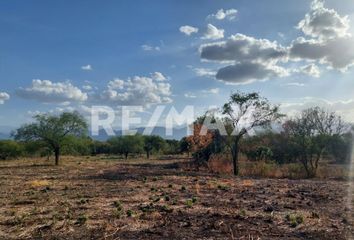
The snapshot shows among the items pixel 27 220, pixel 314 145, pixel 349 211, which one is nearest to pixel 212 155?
pixel 314 145

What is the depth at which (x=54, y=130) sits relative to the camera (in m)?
36.7

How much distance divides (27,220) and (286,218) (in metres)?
6.04

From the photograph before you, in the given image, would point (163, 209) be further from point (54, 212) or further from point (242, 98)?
point (242, 98)

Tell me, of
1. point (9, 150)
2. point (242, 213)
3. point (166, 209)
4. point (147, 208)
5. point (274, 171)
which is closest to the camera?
point (242, 213)

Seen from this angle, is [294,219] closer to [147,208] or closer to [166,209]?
[166,209]

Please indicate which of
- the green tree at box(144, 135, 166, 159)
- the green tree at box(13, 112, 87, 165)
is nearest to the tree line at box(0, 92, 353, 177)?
the green tree at box(13, 112, 87, 165)

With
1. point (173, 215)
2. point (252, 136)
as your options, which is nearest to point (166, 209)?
point (173, 215)

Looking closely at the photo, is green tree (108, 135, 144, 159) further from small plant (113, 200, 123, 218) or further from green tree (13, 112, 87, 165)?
small plant (113, 200, 123, 218)

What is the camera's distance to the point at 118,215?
9094 mm

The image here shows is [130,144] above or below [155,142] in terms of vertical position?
below

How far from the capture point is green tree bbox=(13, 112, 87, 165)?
36500 millimetres

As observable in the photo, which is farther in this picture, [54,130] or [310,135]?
[54,130]

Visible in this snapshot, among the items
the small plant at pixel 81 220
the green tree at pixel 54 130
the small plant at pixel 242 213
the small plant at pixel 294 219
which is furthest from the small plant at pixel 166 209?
the green tree at pixel 54 130

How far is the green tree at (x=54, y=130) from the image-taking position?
36500mm
